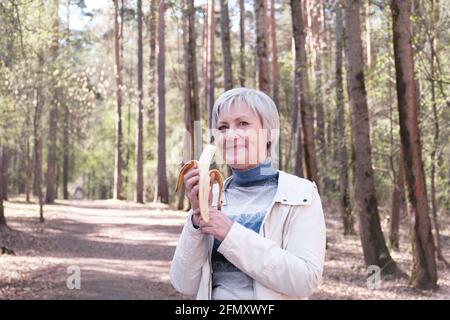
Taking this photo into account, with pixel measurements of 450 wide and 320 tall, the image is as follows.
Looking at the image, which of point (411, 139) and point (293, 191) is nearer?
point (293, 191)

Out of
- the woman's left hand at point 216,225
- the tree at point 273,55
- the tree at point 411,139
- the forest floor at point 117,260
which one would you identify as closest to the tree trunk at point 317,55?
the tree at point 273,55

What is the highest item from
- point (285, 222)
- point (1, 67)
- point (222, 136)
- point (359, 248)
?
point (1, 67)

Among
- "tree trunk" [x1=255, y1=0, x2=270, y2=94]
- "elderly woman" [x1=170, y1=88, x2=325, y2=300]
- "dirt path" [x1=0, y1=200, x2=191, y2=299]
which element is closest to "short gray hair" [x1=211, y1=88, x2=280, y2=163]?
"elderly woman" [x1=170, y1=88, x2=325, y2=300]

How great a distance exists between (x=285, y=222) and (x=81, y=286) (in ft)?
27.8

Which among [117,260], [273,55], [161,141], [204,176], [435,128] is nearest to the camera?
[204,176]

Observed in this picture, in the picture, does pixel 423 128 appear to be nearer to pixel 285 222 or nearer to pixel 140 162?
pixel 285 222

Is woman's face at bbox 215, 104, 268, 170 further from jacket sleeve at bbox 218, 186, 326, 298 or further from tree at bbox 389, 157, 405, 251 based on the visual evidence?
tree at bbox 389, 157, 405, 251

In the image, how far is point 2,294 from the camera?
Result: 9188mm

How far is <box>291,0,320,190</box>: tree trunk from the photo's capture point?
12812mm

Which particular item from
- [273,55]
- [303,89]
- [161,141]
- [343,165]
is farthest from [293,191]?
[161,141]

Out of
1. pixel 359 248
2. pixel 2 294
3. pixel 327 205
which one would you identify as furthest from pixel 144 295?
pixel 327 205

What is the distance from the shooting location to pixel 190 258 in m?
1.97

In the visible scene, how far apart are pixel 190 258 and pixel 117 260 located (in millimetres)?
11593

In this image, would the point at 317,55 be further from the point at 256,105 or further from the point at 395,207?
the point at 256,105
